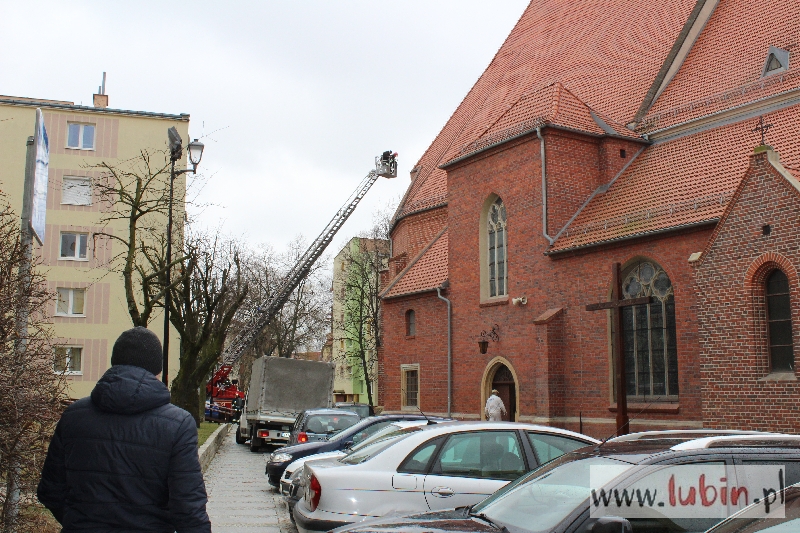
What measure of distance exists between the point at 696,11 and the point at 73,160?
2799cm

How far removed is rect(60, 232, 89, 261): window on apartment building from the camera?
36500 mm

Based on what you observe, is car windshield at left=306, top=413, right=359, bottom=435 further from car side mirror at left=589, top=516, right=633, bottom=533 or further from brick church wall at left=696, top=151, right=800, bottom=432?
car side mirror at left=589, top=516, right=633, bottom=533

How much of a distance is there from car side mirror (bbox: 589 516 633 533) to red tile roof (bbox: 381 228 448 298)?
20706mm

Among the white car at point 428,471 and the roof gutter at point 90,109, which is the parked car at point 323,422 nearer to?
the white car at point 428,471

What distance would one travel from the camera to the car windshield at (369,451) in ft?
25.5

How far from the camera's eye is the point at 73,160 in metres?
37.0

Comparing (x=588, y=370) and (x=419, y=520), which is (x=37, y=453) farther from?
(x=588, y=370)

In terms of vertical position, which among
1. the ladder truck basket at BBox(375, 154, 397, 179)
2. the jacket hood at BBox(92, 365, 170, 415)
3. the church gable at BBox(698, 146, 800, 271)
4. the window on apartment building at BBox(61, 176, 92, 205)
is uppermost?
the ladder truck basket at BBox(375, 154, 397, 179)

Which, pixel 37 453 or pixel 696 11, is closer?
pixel 37 453

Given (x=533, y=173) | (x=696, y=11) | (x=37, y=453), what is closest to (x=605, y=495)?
(x=37, y=453)

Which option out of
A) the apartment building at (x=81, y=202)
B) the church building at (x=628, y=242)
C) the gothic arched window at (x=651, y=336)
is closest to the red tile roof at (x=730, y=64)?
the church building at (x=628, y=242)

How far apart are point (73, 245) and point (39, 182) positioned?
32769 millimetres

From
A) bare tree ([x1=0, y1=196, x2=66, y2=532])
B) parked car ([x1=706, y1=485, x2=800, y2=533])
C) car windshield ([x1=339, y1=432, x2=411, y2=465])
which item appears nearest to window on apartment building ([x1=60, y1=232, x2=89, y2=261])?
car windshield ([x1=339, y1=432, x2=411, y2=465])

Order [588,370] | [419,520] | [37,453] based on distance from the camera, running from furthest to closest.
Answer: [588,370]
[37,453]
[419,520]
